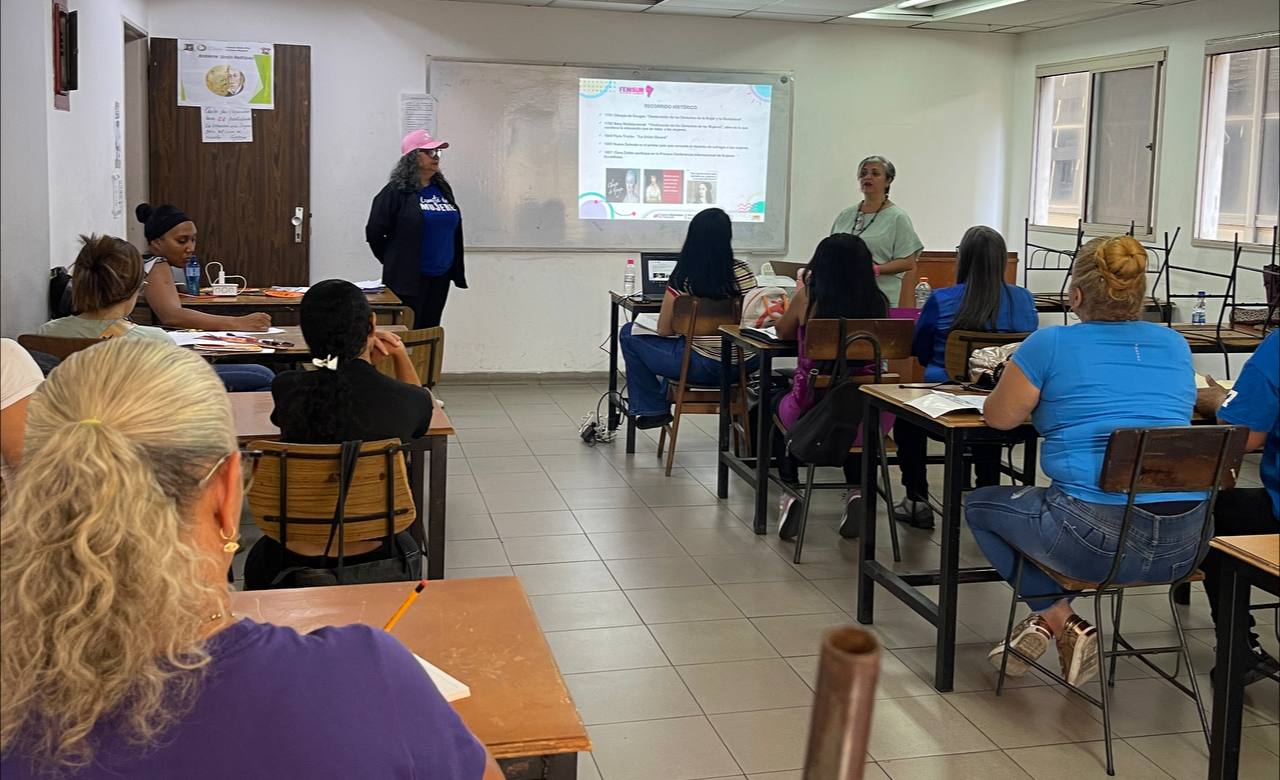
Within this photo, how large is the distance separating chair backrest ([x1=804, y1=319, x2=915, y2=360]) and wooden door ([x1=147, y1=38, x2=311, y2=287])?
14.1 ft

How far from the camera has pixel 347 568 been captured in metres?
2.99

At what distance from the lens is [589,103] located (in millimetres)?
8117

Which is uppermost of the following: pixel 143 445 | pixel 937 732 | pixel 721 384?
pixel 143 445

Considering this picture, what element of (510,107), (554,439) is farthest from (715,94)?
(554,439)

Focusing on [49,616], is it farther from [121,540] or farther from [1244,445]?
[1244,445]

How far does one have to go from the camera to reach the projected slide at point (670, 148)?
817cm

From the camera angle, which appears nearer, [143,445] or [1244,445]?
[143,445]

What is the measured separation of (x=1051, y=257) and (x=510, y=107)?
3.88m

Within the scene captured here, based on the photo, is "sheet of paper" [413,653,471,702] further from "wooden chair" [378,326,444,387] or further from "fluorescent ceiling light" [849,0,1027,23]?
"fluorescent ceiling light" [849,0,1027,23]

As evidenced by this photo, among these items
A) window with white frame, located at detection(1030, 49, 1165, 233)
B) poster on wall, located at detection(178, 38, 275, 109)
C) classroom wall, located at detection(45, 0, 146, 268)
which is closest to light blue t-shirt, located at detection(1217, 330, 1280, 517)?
classroom wall, located at detection(45, 0, 146, 268)

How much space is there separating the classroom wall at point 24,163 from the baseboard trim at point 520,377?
376 cm

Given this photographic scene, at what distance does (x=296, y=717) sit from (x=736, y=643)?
8.97 feet

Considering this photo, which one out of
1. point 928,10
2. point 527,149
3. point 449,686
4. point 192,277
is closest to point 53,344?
point 192,277

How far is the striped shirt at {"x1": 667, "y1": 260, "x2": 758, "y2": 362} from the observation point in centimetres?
561
